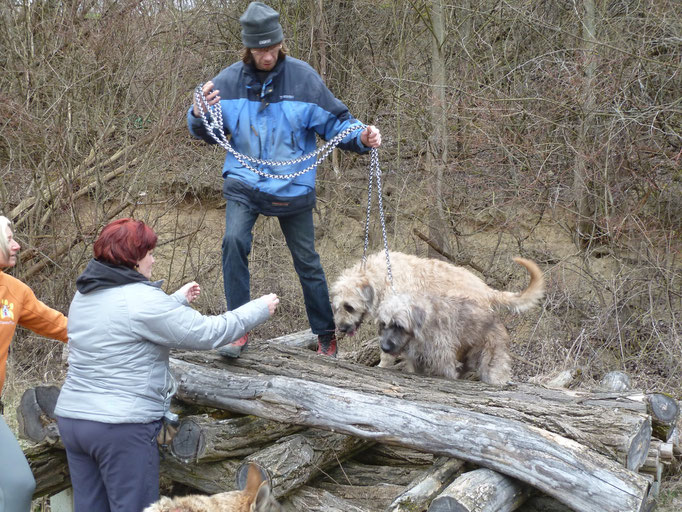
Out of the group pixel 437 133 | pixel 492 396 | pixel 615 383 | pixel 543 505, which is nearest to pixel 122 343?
pixel 492 396

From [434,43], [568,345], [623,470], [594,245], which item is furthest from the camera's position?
[434,43]

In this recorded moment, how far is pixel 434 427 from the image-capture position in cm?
404

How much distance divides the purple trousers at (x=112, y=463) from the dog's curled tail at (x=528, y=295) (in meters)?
3.13

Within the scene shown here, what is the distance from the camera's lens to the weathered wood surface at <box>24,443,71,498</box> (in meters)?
4.69

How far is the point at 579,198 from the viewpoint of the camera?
855 centimetres

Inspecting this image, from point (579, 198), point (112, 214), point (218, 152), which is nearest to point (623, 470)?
point (579, 198)

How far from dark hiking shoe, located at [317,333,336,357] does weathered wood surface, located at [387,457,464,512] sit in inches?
79.2

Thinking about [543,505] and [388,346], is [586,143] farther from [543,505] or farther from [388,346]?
[543,505]

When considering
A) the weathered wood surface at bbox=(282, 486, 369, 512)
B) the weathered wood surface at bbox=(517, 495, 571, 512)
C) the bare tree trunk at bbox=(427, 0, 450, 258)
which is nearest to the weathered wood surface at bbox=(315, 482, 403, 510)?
the weathered wood surface at bbox=(282, 486, 369, 512)

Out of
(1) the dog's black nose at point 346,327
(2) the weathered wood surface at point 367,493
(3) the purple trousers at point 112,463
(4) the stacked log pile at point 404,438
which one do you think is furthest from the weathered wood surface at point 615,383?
(3) the purple trousers at point 112,463

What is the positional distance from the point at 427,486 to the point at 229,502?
116 cm

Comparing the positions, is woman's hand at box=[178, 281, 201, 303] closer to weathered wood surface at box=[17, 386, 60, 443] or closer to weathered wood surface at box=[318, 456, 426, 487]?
weathered wood surface at box=[17, 386, 60, 443]

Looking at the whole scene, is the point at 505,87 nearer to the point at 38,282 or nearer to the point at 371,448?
the point at 371,448

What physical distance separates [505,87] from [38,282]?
6.76m
